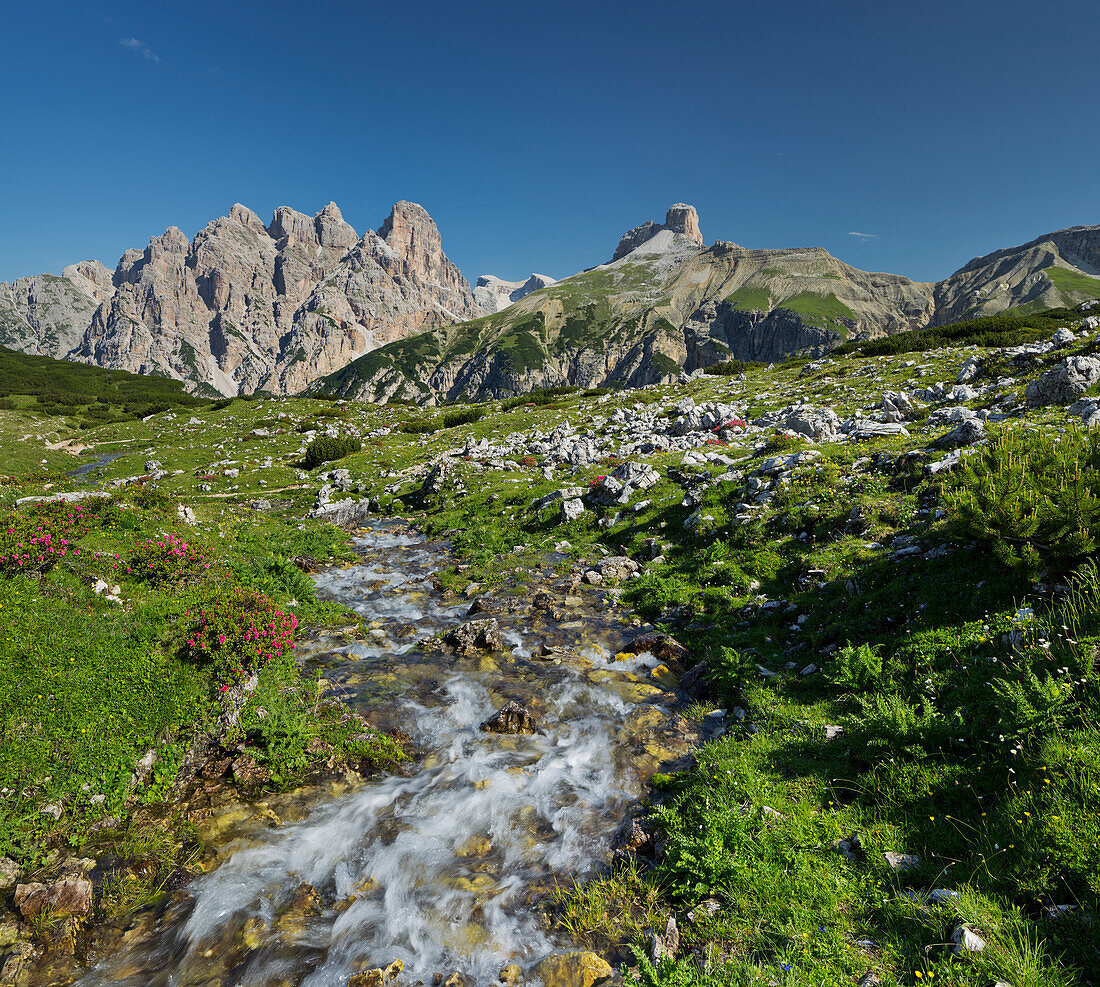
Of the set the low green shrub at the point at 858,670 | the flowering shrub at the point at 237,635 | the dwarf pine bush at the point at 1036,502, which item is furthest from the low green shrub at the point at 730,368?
the flowering shrub at the point at 237,635

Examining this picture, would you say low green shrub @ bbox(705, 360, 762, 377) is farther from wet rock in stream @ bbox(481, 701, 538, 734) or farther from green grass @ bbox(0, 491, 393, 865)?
green grass @ bbox(0, 491, 393, 865)

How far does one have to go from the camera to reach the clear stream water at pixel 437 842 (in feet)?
19.7

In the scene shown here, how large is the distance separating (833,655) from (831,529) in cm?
532

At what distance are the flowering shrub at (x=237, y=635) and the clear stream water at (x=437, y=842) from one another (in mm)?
1783

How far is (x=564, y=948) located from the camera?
5844mm

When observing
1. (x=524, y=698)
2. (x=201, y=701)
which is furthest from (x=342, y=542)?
(x=524, y=698)

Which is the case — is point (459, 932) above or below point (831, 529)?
below

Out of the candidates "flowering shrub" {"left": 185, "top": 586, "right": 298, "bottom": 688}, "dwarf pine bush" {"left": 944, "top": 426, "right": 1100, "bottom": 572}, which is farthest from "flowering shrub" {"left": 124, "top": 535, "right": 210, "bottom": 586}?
"dwarf pine bush" {"left": 944, "top": 426, "right": 1100, "bottom": 572}

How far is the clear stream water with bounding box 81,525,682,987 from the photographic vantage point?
5992mm

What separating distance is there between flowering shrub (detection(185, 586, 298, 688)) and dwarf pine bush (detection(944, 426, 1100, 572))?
1497 centimetres

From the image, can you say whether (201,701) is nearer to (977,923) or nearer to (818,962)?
(818,962)

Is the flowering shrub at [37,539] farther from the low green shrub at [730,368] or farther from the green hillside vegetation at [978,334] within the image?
the low green shrub at [730,368]

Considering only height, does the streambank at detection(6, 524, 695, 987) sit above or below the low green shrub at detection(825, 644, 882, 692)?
below

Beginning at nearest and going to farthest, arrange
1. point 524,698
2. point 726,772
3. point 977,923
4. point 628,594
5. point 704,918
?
point 977,923
point 704,918
point 726,772
point 524,698
point 628,594
